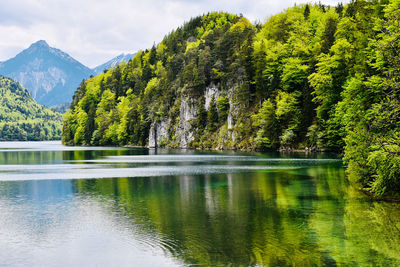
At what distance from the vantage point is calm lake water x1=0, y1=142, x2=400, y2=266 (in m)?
14.0

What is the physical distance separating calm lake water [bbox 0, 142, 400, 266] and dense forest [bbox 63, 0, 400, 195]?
4595 mm

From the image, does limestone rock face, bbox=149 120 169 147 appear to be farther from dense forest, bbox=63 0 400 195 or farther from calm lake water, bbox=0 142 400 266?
calm lake water, bbox=0 142 400 266

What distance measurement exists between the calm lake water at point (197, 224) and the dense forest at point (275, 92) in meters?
4.59

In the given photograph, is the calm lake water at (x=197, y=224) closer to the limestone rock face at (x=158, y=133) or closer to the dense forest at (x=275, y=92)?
the dense forest at (x=275, y=92)

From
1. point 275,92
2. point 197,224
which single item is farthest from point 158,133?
point 197,224

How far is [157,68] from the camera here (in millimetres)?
153000

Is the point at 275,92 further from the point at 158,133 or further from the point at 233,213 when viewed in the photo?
the point at 233,213

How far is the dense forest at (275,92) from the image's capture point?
35.7m

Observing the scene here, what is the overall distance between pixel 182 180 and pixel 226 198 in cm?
1069

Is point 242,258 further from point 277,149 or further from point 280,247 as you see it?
point 277,149

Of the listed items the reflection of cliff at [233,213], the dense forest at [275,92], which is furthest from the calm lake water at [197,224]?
the dense forest at [275,92]

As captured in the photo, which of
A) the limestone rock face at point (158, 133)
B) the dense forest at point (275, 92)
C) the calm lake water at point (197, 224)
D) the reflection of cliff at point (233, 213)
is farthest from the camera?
the limestone rock face at point (158, 133)

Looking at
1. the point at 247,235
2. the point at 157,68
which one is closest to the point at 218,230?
the point at 247,235

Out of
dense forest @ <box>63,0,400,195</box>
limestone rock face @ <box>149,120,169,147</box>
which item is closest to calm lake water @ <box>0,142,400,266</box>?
dense forest @ <box>63,0,400,195</box>
